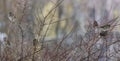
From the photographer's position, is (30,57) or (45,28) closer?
(30,57)

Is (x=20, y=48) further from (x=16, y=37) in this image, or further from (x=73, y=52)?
(x=73, y=52)

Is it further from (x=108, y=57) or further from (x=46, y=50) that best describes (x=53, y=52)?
(x=108, y=57)

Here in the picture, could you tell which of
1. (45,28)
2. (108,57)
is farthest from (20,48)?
(108,57)

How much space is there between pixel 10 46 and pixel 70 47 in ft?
1.97

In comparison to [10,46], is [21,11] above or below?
above

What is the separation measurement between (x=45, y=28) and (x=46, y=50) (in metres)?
0.37

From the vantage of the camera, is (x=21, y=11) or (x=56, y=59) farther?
(x=21, y=11)

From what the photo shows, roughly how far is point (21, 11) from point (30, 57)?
1.74ft

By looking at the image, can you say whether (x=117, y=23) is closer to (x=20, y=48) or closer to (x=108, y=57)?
(x=108, y=57)

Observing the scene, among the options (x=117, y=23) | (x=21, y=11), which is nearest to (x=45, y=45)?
(x=21, y=11)

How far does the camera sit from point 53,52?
3.81 m

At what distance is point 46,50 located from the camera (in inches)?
150

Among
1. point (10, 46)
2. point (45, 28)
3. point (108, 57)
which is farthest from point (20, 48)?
point (108, 57)

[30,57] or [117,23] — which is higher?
[117,23]
